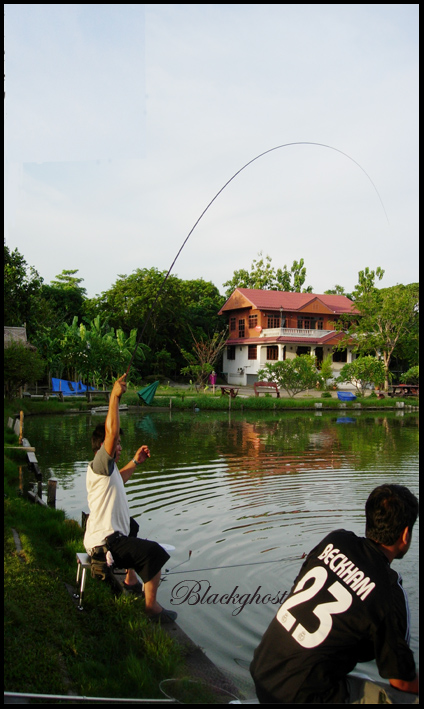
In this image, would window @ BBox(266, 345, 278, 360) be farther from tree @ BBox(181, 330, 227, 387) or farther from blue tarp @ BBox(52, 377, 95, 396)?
blue tarp @ BBox(52, 377, 95, 396)

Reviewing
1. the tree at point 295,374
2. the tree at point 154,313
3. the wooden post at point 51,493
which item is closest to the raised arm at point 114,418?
the wooden post at point 51,493

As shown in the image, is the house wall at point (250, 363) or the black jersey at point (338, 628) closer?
the black jersey at point (338, 628)

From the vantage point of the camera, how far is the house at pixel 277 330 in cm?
4325

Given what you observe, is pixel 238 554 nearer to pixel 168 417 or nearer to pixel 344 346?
pixel 168 417

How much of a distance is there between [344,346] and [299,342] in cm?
326

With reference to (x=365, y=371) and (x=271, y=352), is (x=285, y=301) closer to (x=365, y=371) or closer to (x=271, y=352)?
(x=271, y=352)

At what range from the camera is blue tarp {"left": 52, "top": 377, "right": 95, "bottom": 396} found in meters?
29.5

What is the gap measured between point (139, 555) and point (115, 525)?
35 cm

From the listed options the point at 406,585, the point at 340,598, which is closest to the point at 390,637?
the point at 340,598

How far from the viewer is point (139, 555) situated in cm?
452

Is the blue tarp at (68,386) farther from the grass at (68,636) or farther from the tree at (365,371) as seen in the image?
the grass at (68,636)

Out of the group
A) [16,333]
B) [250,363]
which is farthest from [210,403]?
[250,363]

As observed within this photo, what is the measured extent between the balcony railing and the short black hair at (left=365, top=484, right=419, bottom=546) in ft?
131

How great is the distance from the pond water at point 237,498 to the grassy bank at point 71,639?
85cm
